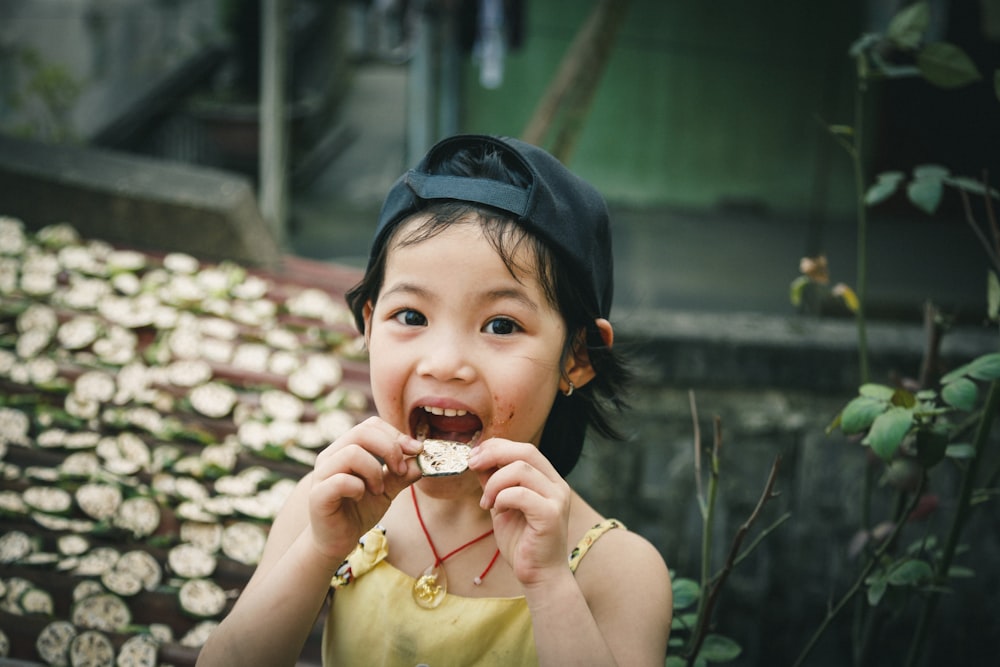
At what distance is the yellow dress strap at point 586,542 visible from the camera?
1516 mm

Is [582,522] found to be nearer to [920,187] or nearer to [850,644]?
[920,187]

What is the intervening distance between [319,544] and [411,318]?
410 millimetres

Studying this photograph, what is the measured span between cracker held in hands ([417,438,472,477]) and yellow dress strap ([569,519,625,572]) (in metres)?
0.29

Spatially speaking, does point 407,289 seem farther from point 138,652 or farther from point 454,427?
point 138,652

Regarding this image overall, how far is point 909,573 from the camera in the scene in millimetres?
1733

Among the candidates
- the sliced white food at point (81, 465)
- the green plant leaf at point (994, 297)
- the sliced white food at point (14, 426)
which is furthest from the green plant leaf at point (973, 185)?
the sliced white food at point (14, 426)

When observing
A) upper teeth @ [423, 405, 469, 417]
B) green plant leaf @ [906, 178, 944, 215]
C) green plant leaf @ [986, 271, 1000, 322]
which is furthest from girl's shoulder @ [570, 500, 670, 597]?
green plant leaf @ [906, 178, 944, 215]

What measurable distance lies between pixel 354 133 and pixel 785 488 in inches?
318

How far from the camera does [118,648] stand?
1.88 meters

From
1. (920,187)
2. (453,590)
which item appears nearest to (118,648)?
(453,590)

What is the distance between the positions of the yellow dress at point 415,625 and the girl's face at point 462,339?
0.95ft

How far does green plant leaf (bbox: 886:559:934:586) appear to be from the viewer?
5.67 ft

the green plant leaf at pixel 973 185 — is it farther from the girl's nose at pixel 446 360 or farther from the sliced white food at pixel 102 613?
the sliced white food at pixel 102 613

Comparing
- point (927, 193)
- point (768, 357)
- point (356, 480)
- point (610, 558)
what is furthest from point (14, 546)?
point (768, 357)
